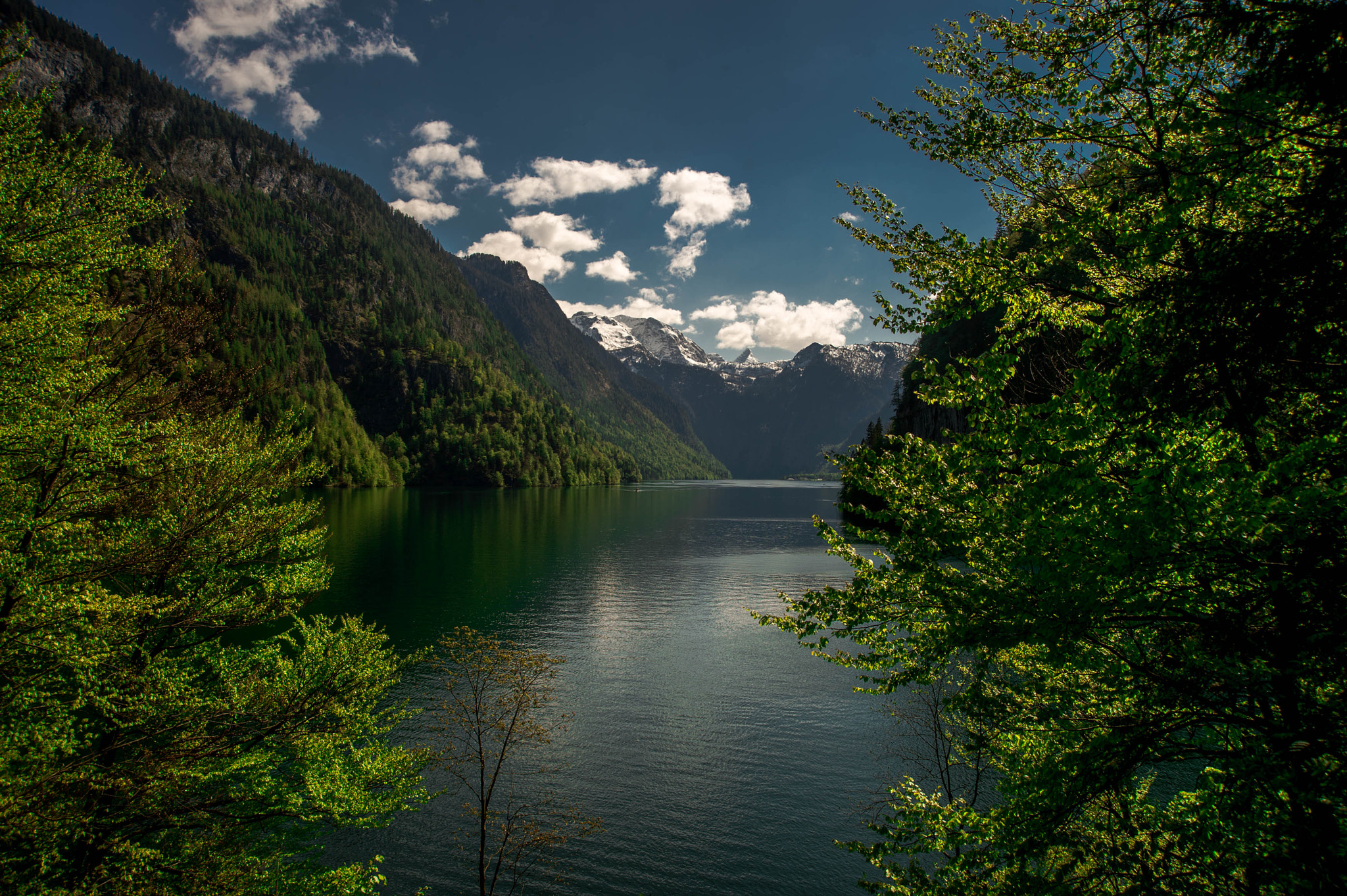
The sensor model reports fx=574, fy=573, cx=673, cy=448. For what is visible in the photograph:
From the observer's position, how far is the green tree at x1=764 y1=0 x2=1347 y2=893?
206 inches

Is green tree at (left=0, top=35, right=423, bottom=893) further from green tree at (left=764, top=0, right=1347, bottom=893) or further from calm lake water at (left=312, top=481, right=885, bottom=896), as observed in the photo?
green tree at (left=764, top=0, right=1347, bottom=893)

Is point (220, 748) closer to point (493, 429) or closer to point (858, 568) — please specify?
point (858, 568)

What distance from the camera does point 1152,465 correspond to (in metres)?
5.95

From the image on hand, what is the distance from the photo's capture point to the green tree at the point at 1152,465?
5.23 m

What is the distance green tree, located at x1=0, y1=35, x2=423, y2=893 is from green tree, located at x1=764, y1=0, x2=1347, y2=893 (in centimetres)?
1081

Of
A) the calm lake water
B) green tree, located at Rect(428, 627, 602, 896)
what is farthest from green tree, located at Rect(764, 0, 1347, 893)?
the calm lake water

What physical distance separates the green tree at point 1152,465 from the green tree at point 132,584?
10.8 m

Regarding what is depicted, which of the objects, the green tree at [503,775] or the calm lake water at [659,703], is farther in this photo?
the calm lake water at [659,703]

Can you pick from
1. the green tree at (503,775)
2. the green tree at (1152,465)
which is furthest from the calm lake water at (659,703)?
the green tree at (1152,465)

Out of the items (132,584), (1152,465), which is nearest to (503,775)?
(132,584)

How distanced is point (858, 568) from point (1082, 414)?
3766 mm

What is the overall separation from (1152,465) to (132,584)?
18.8 metres

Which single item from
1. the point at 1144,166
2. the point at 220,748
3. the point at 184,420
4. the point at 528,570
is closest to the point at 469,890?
the point at 220,748

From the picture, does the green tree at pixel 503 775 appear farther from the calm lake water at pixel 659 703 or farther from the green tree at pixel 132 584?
the green tree at pixel 132 584
